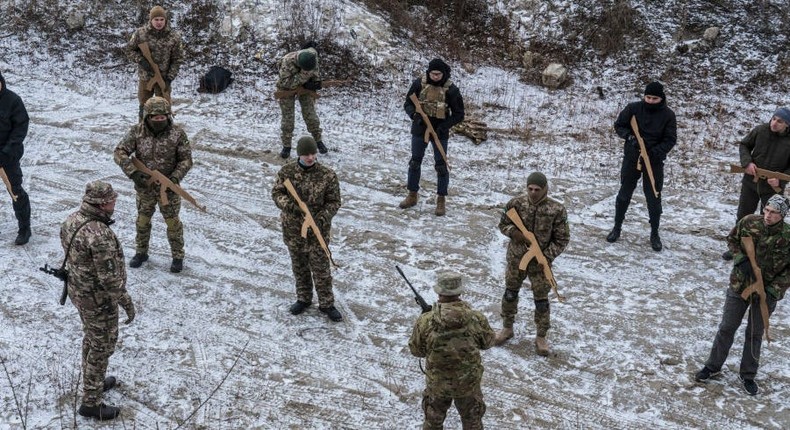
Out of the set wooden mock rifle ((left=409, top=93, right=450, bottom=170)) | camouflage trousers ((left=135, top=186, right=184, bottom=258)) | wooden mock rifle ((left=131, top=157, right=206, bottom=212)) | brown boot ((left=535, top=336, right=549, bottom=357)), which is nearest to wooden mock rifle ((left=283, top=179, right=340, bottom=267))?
wooden mock rifle ((left=131, top=157, right=206, bottom=212))

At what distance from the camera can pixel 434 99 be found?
895 centimetres

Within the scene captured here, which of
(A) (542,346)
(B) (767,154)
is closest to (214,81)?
(A) (542,346)

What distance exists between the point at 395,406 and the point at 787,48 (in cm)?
1338

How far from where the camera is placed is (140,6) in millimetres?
15414

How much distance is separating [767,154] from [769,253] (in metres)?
2.37

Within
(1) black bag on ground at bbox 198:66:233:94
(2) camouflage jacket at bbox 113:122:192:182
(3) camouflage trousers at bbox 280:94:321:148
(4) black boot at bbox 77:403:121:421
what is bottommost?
(4) black boot at bbox 77:403:121:421

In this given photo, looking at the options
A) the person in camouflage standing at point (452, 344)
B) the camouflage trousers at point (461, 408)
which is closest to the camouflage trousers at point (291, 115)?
the person in camouflage standing at point (452, 344)

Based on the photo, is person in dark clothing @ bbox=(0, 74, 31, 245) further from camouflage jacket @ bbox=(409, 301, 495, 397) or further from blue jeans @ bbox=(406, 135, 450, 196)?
camouflage jacket @ bbox=(409, 301, 495, 397)

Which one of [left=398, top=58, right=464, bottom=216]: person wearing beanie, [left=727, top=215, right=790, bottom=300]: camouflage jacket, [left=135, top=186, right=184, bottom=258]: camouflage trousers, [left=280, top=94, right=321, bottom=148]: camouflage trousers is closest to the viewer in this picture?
[left=727, top=215, right=790, bottom=300]: camouflage jacket

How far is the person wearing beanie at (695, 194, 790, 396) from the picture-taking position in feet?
19.4

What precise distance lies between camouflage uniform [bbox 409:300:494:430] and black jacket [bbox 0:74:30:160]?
5.58m

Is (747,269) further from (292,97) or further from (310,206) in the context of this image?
(292,97)

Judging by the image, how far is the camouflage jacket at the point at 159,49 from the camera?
10.1 metres

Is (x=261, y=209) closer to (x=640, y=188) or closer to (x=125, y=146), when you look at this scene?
(x=125, y=146)
